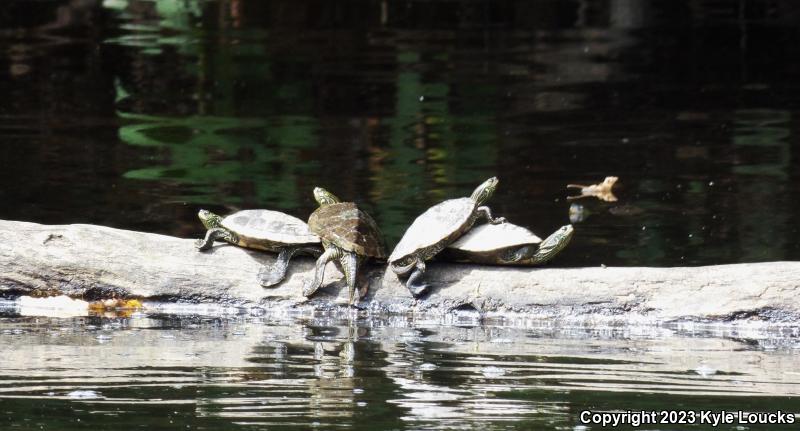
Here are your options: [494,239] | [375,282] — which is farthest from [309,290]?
[494,239]

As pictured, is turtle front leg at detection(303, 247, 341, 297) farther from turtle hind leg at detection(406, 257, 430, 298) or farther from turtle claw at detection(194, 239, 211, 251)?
turtle claw at detection(194, 239, 211, 251)

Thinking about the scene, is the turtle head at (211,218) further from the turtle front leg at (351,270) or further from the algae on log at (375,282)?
the turtle front leg at (351,270)

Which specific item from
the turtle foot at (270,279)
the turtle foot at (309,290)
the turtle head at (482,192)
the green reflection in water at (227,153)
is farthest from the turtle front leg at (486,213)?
the green reflection in water at (227,153)

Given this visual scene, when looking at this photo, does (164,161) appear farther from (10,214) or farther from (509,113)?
(509,113)

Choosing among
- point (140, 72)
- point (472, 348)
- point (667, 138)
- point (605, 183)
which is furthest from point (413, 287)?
point (140, 72)

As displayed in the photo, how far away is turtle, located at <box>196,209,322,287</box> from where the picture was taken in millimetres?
7301

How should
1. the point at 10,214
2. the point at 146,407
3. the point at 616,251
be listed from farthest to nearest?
the point at 10,214 → the point at 616,251 → the point at 146,407

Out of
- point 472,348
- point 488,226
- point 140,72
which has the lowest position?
point 472,348

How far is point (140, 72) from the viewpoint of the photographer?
51.2 ft

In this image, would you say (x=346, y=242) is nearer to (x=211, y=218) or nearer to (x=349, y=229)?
(x=349, y=229)

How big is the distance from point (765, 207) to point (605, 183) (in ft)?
4.19

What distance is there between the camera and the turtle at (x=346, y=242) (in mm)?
7152

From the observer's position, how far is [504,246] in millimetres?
7121

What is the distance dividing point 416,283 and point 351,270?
1.14 ft
